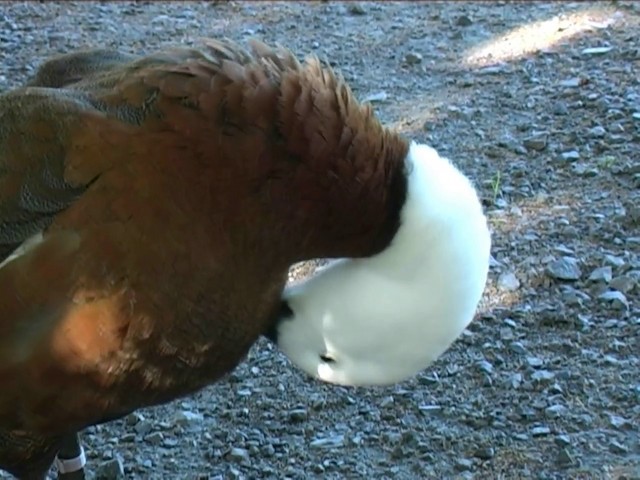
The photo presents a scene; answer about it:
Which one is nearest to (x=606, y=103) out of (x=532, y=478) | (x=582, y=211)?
(x=582, y=211)

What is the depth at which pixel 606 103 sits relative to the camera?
5496mm

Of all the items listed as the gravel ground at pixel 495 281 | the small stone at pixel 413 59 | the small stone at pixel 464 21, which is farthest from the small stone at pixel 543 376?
the small stone at pixel 464 21

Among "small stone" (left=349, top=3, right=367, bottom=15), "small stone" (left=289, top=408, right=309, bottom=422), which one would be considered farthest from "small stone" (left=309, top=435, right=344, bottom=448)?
"small stone" (left=349, top=3, right=367, bottom=15)

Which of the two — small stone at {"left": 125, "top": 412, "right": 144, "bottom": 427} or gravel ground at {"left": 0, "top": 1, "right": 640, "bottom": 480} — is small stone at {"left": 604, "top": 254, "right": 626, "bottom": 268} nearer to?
gravel ground at {"left": 0, "top": 1, "right": 640, "bottom": 480}

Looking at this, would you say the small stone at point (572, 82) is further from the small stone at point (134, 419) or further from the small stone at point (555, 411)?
the small stone at point (134, 419)

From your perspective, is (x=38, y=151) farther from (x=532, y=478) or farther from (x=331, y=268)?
(x=532, y=478)

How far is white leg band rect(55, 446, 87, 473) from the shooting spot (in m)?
3.54

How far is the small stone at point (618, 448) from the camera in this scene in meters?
3.53

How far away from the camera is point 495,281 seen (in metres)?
4.41

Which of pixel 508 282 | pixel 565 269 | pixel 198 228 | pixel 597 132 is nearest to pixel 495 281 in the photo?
pixel 508 282

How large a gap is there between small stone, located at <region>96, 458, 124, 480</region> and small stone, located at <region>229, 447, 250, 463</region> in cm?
35

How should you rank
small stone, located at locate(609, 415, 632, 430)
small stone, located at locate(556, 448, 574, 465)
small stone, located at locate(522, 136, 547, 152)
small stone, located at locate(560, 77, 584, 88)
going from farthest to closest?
small stone, located at locate(560, 77, 584, 88), small stone, located at locate(522, 136, 547, 152), small stone, located at locate(609, 415, 632, 430), small stone, located at locate(556, 448, 574, 465)

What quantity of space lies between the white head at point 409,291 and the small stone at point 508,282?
134 centimetres

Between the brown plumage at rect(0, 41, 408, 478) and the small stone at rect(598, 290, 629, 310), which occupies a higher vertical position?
the brown plumage at rect(0, 41, 408, 478)
